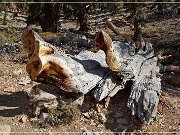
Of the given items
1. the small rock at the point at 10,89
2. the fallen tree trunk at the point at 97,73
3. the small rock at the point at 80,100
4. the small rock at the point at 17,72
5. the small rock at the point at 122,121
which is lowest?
the small rock at the point at 10,89

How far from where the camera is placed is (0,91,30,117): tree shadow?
33.1ft

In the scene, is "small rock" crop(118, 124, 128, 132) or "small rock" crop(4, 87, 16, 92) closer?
"small rock" crop(118, 124, 128, 132)

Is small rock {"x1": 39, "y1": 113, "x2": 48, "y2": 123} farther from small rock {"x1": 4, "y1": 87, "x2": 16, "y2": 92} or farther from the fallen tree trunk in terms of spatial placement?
small rock {"x1": 4, "y1": 87, "x2": 16, "y2": 92}

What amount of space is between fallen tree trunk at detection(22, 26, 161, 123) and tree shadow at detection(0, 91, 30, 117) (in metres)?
0.99

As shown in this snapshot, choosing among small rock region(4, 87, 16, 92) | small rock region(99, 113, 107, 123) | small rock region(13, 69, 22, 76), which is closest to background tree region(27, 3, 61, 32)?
small rock region(13, 69, 22, 76)

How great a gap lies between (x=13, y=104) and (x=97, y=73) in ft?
7.32

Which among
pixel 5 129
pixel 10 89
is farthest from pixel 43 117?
pixel 10 89

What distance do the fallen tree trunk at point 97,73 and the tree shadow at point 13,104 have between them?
0.99 m

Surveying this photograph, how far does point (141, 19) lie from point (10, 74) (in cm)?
698

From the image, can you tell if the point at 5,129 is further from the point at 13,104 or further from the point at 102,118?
the point at 102,118

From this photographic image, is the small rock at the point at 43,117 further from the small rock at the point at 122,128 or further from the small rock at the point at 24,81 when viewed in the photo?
the small rock at the point at 24,81

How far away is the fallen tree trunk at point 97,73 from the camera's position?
9.36 meters

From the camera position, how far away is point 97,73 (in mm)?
10328

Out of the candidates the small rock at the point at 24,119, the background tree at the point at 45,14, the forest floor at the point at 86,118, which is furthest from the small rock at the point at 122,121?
the background tree at the point at 45,14
